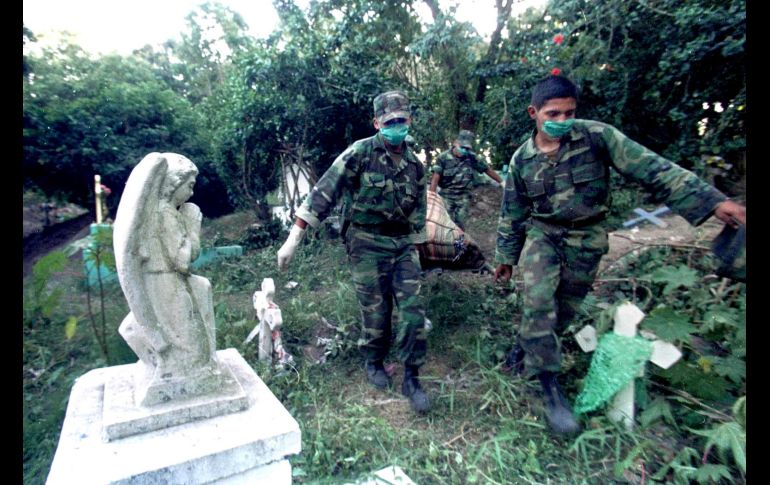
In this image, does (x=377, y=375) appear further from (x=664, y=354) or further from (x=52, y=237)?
(x=52, y=237)

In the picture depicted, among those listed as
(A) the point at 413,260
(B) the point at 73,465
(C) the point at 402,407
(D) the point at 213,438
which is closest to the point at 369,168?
(A) the point at 413,260

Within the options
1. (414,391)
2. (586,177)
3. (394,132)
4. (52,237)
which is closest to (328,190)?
(394,132)

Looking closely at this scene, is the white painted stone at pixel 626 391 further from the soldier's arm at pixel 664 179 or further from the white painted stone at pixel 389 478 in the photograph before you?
the white painted stone at pixel 389 478

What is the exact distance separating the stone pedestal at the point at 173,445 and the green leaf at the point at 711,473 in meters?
1.91

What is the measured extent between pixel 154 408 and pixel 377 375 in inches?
65.6

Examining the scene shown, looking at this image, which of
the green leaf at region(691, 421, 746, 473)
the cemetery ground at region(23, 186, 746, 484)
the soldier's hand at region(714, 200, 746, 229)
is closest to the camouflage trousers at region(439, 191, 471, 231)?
the cemetery ground at region(23, 186, 746, 484)

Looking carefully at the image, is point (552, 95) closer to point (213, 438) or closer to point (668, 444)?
point (668, 444)

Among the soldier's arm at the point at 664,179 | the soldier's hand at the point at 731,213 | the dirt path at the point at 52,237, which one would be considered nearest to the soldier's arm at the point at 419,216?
the soldier's arm at the point at 664,179

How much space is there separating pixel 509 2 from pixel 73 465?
27.3 feet

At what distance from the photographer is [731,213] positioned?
226 centimetres

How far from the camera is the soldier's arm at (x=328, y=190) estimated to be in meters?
2.97

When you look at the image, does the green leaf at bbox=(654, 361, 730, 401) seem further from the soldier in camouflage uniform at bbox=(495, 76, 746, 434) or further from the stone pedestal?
Answer: the stone pedestal

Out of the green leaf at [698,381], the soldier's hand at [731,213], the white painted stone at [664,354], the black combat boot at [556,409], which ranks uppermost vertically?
the soldier's hand at [731,213]

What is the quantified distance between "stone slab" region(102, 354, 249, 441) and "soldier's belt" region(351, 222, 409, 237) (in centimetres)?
135
